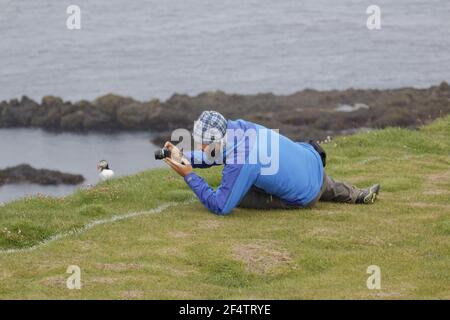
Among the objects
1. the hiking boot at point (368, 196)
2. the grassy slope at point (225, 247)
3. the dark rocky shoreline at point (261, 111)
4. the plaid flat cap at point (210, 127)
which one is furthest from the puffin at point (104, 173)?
the dark rocky shoreline at point (261, 111)

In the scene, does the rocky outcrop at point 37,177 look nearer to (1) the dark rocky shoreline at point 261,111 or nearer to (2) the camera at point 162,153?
(1) the dark rocky shoreline at point 261,111

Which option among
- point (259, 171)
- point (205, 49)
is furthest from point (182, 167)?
point (205, 49)

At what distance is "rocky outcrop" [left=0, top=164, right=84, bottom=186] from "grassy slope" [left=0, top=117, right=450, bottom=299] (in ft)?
107

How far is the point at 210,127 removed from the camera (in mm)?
17438

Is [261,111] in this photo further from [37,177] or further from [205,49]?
[205,49]

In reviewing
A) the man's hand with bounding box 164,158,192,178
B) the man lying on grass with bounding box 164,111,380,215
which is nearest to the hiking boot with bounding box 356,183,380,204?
the man lying on grass with bounding box 164,111,380,215

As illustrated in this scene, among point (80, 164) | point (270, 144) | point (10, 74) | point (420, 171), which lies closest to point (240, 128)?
point (270, 144)

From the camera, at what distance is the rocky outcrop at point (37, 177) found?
177 ft

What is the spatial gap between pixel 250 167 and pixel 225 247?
204cm

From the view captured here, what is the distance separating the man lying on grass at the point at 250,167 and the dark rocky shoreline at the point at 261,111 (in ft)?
121

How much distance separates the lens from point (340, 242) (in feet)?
55.0
